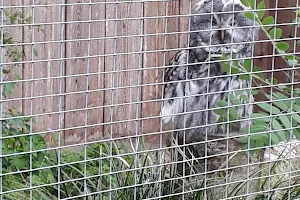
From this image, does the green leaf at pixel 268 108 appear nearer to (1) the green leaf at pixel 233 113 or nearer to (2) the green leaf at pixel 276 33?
(1) the green leaf at pixel 233 113

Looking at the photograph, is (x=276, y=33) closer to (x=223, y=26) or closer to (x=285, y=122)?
(x=285, y=122)

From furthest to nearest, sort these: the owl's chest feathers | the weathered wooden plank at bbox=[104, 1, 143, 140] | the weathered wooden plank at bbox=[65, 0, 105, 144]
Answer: the weathered wooden plank at bbox=[104, 1, 143, 140], the weathered wooden plank at bbox=[65, 0, 105, 144], the owl's chest feathers

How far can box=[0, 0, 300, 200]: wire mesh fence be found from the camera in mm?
2506

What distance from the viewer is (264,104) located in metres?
2.83

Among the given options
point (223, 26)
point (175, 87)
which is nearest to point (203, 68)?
point (175, 87)

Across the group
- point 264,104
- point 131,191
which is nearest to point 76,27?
point 131,191

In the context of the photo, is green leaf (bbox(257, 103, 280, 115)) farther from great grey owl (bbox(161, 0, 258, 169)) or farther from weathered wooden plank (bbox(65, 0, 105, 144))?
weathered wooden plank (bbox(65, 0, 105, 144))

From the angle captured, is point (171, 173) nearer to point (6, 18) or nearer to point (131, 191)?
point (131, 191)

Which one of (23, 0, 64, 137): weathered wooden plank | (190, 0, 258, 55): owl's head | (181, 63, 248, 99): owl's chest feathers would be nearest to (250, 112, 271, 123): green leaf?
(190, 0, 258, 55): owl's head

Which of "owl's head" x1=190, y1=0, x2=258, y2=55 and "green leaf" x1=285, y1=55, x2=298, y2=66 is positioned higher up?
"owl's head" x1=190, y1=0, x2=258, y2=55

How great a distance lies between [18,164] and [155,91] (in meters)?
2.47

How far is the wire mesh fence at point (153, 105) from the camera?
2.51m

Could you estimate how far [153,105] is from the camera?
5.43 metres

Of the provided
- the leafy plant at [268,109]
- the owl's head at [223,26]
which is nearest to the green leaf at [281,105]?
the leafy plant at [268,109]
